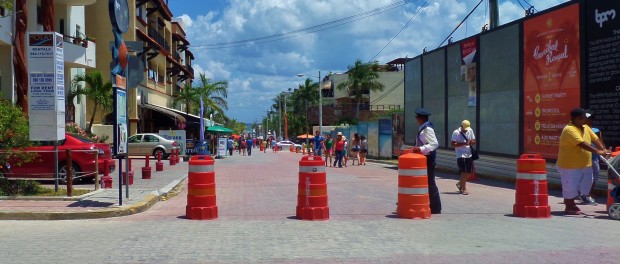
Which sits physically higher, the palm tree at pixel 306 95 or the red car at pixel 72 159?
the palm tree at pixel 306 95

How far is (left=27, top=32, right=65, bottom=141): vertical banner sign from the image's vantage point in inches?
428

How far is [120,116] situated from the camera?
1026cm

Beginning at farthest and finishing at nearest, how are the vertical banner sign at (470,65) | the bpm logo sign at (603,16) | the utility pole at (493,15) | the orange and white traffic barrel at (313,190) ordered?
the utility pole at (493,15) < the vertical banner sign at (470,65) < the bpm logo sign at (603,16) < the orange and white traffic barrel at (313,190)

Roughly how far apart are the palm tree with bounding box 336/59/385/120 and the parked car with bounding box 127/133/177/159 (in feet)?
135

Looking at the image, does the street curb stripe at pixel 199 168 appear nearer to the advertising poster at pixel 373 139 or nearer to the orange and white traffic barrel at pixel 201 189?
the orange and white traffic barrel at pixel 201 189

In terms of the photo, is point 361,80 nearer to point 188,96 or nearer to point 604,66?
point 188,96

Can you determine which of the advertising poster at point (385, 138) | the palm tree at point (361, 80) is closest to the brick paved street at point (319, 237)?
the advertising poster at point (385, 138)

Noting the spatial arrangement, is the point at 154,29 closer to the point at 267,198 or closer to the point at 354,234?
the point at 267,198

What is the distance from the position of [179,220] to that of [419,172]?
12.5 feet

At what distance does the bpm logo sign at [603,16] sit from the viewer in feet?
43.1

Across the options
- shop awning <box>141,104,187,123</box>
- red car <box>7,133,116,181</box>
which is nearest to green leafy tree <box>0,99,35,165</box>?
red car <box>7,133,116,181</box>

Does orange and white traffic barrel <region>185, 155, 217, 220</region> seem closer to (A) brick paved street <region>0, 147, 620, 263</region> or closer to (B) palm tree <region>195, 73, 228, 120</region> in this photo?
(A) brick paved street <region>0, 147, 620, 263</region>

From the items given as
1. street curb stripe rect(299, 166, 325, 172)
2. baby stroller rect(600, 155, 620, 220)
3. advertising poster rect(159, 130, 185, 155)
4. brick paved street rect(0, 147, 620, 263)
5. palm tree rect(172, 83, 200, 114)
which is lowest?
brick paved street rect(0, 147, 620, 263)

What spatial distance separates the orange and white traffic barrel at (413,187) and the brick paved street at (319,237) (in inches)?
8.5
